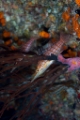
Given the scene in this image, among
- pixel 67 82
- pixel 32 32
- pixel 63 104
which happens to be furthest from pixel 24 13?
pixel 63 104

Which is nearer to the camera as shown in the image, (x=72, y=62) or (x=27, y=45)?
(x=72, y=62)

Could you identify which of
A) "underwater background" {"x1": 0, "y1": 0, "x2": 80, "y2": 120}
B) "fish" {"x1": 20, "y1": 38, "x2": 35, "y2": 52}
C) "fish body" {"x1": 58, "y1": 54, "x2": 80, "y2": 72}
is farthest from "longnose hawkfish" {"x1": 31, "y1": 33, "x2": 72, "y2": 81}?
"fish" {"x1": 20, "y1": 38, "x2": 35, "y2": 52}

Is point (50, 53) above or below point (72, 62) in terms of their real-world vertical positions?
above

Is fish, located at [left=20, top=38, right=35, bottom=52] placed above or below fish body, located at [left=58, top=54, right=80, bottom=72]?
above

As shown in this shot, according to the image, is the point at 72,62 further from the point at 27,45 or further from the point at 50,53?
the point at 27,45

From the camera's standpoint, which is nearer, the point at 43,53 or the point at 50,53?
the point at 50,53

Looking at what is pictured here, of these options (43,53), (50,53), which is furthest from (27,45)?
(50,53)

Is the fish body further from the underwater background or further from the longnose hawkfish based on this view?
the longnose hawkfish

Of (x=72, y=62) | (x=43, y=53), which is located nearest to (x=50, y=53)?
(x=43, y=53)

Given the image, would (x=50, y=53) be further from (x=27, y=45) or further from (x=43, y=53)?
(x=27, y=45)

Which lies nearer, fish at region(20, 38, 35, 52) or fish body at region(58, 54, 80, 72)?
Answer: fish body at region(58, 54, 80, 72)
